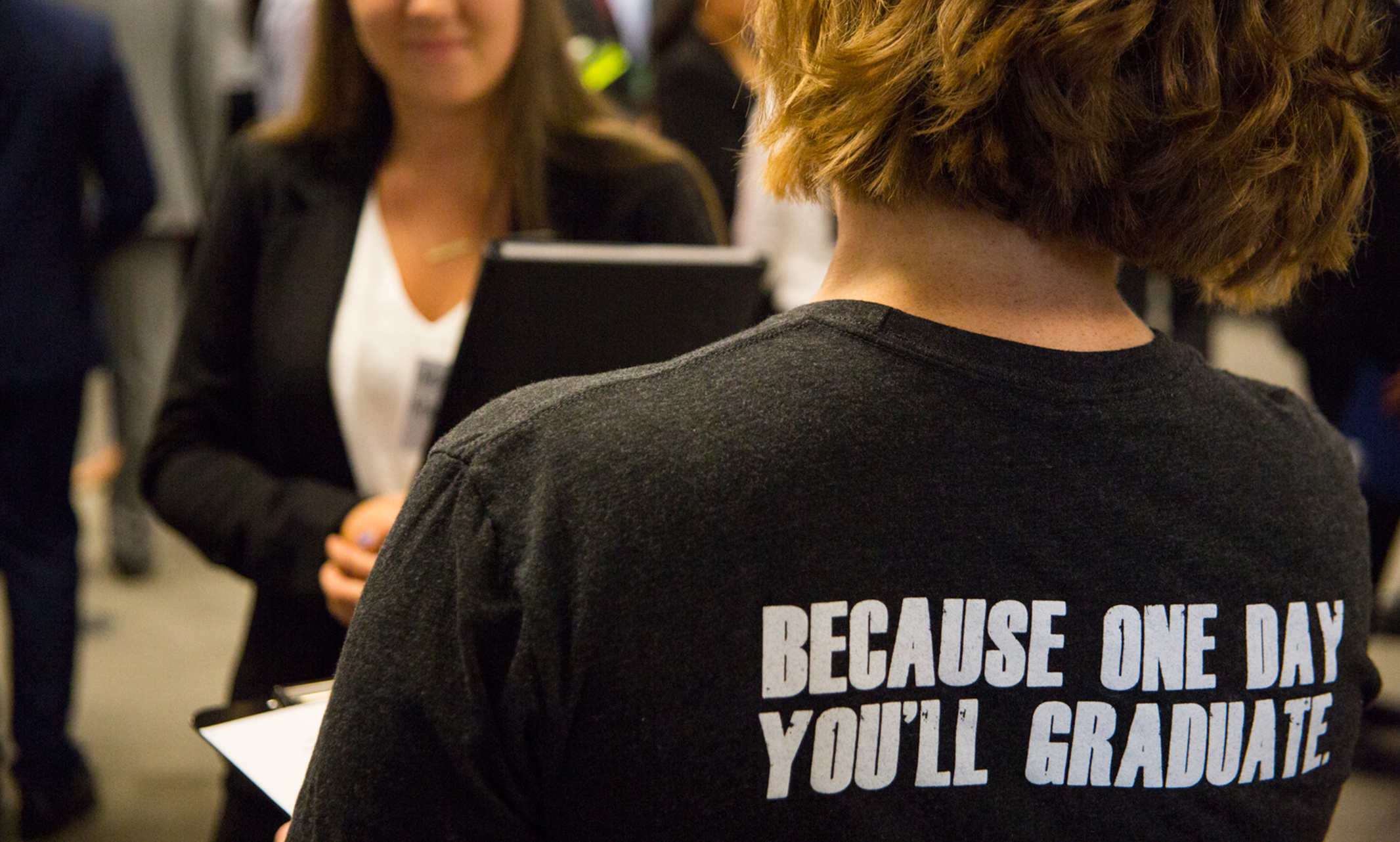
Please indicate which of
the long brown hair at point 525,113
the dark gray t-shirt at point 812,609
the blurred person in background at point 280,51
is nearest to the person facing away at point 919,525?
the dark gray t-shirt at point 812,609

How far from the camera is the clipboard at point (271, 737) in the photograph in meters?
0.80

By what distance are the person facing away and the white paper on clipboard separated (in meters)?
0.16

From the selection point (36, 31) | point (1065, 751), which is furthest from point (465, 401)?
point (36, 31)

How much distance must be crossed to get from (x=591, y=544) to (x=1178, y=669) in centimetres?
32

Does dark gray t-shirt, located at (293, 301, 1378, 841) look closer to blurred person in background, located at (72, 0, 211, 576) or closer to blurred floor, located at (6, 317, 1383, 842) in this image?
blurred floor, located at (6, 317, 1383, 842)

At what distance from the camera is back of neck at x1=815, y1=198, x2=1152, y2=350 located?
657mm

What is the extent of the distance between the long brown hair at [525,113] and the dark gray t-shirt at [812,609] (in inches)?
31.0

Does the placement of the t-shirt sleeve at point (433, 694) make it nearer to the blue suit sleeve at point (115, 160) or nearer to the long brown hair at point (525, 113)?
the long brown hair at point (525, 113)

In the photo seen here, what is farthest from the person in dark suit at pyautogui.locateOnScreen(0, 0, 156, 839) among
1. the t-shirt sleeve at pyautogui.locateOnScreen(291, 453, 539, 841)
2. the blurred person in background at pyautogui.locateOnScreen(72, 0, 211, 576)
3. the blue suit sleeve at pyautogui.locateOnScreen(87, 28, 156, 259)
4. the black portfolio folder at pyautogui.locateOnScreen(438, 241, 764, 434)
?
the t-shirt sleeve at pyautogui.locateOnScreen(291, 453, 539, 841)

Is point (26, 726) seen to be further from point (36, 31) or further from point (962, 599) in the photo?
point (962, 599)

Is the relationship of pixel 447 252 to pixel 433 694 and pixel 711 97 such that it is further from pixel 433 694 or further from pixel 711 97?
pixel 711 97

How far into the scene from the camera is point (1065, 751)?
25.3 inches

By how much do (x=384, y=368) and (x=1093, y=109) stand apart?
0.86 m

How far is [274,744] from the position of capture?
2.75 feet
